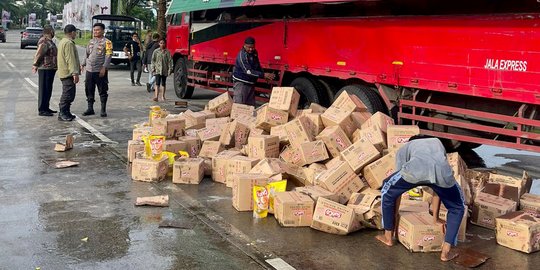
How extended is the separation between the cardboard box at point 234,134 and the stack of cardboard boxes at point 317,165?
0.05ft

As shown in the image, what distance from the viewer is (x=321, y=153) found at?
297 inches

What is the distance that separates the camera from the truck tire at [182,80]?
17.1 metres

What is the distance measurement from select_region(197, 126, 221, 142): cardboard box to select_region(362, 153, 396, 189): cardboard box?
2.94m

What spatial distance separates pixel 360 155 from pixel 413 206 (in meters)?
0.93

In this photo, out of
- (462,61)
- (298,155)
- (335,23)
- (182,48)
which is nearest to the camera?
(298,155)

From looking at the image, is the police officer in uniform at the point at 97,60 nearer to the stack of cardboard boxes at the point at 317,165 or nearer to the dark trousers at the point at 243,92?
the dark trousers at the point at 243,92

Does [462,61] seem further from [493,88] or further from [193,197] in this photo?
[193,197]

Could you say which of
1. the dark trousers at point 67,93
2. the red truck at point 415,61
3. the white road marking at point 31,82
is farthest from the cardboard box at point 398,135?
the white road marking at point 31,82

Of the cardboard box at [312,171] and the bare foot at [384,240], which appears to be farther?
the cardboard box at [312,171]

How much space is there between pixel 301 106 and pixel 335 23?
193cm

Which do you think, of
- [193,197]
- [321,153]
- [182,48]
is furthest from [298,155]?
[182,48]

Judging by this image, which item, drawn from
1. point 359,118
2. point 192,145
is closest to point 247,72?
point 192,145

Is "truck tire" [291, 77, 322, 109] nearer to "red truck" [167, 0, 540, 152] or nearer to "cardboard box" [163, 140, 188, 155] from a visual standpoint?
"red truck" [167, 0, 540, 152]

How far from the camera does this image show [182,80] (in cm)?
1728
